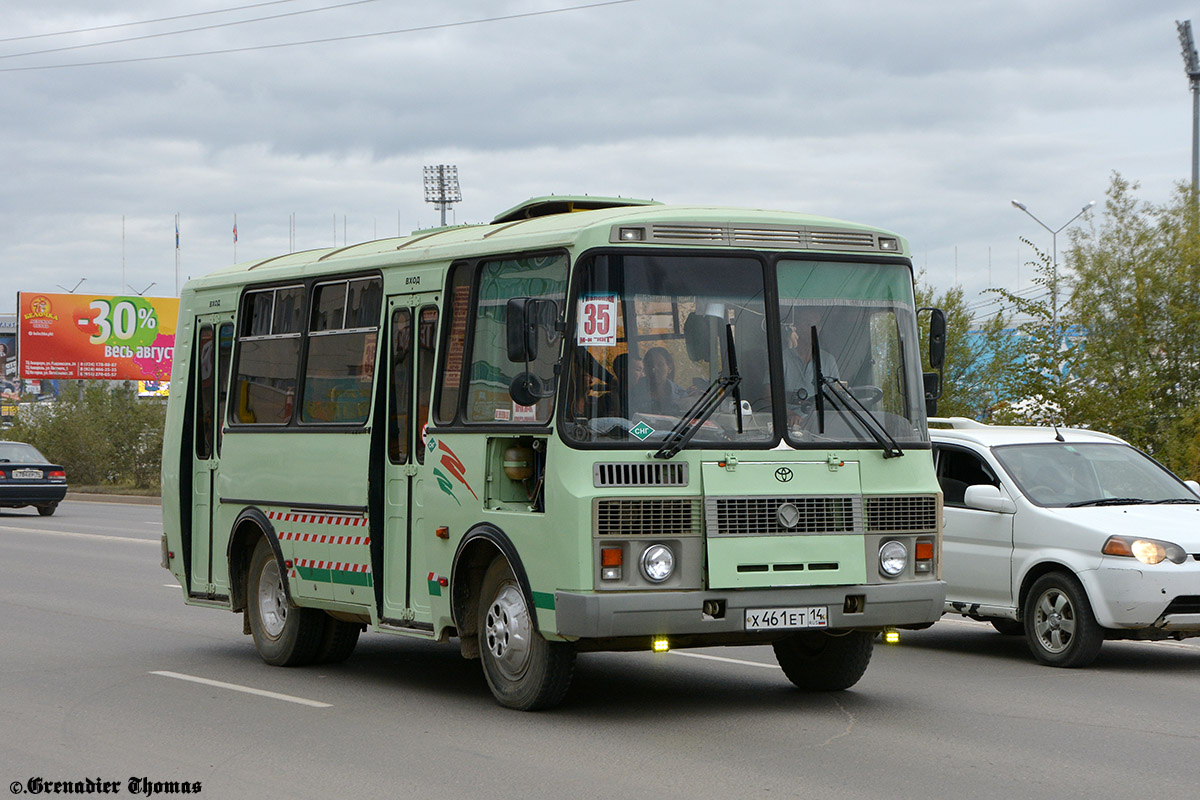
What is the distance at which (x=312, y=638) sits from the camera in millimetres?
11711

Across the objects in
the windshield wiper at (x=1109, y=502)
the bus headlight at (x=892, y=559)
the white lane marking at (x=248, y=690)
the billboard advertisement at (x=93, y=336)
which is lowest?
the white lane marking at (x=248, y=690)

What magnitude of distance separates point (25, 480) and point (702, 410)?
93.5 ft

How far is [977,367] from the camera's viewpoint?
2883 centimetres

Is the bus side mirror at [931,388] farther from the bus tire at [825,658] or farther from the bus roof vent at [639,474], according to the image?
the bus roof vent at [639,474]

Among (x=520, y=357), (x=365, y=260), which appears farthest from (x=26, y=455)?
(x=520, y=357)

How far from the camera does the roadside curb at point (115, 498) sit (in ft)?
142

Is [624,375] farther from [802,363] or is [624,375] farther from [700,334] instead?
[802,363]

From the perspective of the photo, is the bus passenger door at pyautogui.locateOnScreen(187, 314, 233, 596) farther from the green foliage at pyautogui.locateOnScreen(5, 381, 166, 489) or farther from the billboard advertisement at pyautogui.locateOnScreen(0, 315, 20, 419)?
the billboard advertisement at pyautogui.locateOnScreen(0, 315, 20, 419)

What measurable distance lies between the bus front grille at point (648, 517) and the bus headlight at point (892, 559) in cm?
119

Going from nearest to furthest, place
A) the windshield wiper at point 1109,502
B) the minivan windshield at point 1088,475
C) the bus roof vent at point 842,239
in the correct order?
the bus roof vent at point 842,239 < the windshield wiper at point 1109,502 < the minivan windshield at point 1088,475

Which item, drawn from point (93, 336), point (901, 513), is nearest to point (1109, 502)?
point (901, 513)

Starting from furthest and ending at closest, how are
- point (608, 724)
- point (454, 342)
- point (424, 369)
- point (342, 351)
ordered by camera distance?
point (342, 351) → point (424, 369) → point (454, 342) → point (608, 724)

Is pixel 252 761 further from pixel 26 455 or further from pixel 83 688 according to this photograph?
pixel 26 455

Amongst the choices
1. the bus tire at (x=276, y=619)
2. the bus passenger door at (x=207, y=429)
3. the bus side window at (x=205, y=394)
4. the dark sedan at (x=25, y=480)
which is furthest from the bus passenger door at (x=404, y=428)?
the dark sedan at (x=25, y=480)
